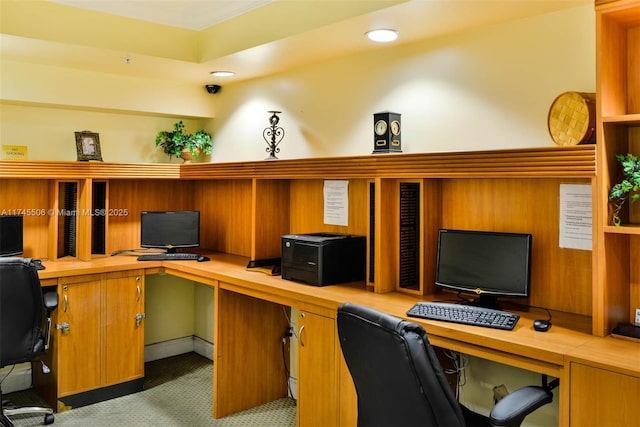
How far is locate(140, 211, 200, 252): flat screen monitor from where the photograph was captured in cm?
388

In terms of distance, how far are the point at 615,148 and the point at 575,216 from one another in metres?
0.34

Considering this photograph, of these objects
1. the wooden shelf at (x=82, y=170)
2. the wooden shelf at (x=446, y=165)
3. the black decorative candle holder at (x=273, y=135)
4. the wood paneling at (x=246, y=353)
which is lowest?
the wood paneling at (x=246, y=353)

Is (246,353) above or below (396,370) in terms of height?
below

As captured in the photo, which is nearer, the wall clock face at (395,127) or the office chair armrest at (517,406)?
the office chair armrest at (517,406)

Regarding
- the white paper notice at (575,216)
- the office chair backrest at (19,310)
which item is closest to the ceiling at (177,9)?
the office chair backrest at (19,310)

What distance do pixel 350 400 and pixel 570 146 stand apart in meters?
1.46

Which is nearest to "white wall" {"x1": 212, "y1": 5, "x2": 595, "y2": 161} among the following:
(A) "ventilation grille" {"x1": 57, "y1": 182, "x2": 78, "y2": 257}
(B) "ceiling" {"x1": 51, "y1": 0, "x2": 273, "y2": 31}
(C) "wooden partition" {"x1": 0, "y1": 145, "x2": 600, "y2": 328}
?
(C) "wooden partition" {"x1": 0, "y1": 145, "x2": 600, "y2": 328}

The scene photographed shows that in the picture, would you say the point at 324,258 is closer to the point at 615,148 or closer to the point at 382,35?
the point at 382,35

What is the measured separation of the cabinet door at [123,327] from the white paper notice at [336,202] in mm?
1403

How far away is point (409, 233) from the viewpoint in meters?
2.76

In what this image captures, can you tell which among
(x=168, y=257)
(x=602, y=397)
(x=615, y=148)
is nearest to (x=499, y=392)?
(x=602, y=397)

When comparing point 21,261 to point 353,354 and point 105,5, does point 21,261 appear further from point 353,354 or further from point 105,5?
point 353,354

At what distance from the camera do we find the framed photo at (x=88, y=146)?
3766 millimetres

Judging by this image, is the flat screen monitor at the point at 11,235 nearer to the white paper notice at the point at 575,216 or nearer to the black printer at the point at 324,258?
the black printer at the point at 324,258
